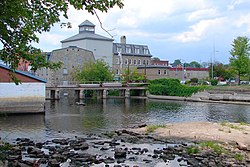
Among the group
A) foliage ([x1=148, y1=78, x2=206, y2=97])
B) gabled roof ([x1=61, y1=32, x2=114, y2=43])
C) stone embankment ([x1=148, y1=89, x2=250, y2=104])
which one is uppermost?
gabled roof ([x1=61, y1=32, x2=114, y2=43])

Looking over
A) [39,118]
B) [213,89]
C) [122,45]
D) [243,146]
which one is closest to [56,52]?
[122,45]

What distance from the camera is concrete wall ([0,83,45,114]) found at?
125 feet

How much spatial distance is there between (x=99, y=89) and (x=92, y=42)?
22920mm

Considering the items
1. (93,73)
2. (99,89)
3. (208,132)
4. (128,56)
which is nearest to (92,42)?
(128,56)

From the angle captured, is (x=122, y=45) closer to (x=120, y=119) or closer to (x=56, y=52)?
(x=56, y=52)

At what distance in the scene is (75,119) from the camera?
3728 cm

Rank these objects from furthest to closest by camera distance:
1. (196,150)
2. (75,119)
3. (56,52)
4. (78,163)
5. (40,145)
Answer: (56,52) → (75,119) → (40,145) → (196,150) → (78,163)

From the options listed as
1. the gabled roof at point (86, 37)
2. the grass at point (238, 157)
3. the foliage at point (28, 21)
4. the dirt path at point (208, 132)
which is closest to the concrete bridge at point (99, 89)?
the gabled roof at point (86, 37)

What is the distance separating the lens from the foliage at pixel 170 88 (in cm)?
7369

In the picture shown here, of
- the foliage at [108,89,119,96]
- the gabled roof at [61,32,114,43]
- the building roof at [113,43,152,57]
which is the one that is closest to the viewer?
the foliage at [108,89,119,96]

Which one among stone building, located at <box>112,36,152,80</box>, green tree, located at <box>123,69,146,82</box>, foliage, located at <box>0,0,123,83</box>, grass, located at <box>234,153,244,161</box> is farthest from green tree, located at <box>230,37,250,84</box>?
foliage, located at <box>0,0,123,83</box>

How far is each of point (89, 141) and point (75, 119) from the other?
14.0 m

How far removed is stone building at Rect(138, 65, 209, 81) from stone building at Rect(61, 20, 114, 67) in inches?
434

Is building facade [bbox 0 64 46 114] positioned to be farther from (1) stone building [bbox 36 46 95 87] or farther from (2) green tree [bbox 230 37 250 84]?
(2) green tree [bbox 230 37 250 84]
